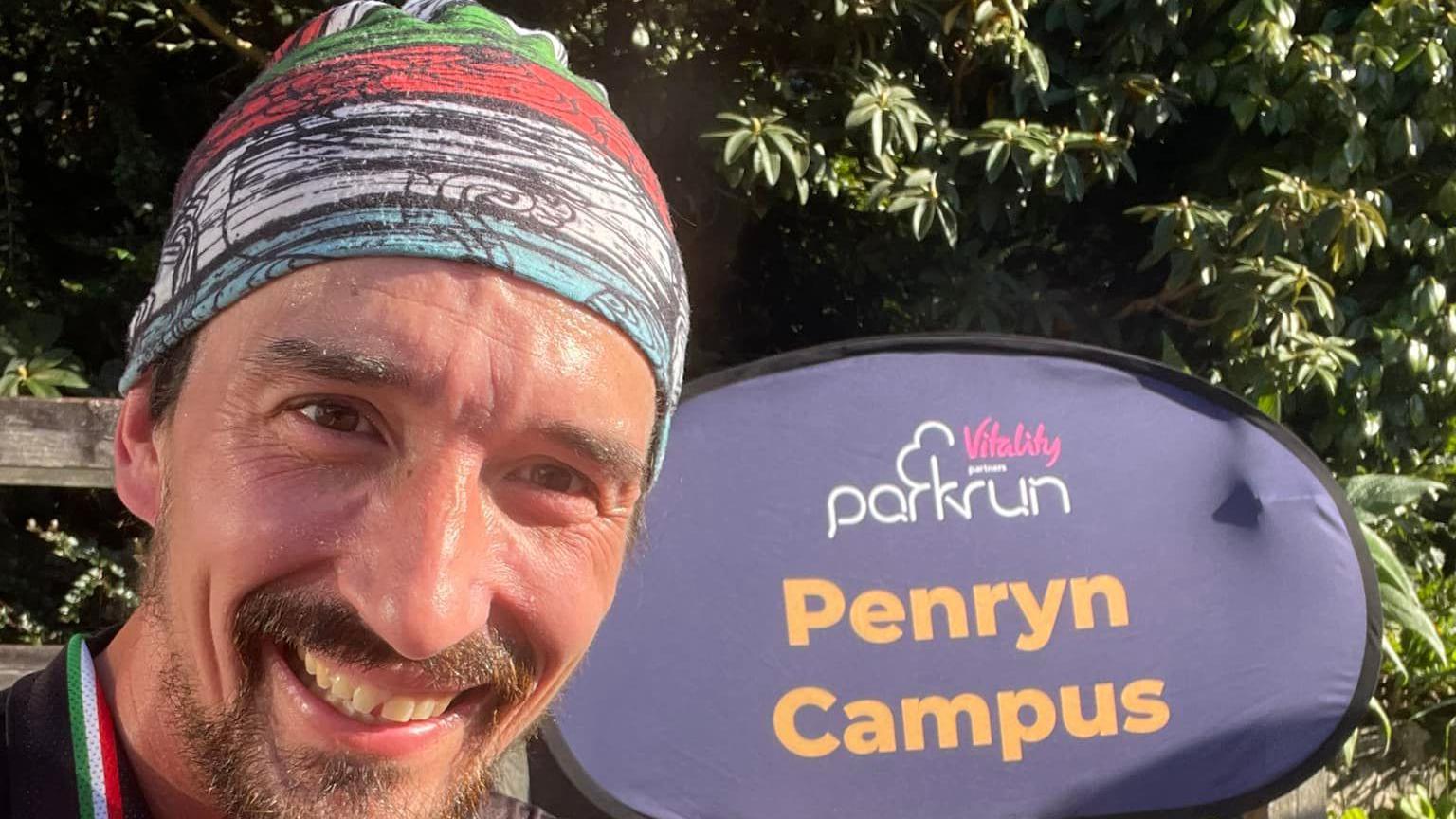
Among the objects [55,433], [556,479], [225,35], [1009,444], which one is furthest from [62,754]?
[225,35]

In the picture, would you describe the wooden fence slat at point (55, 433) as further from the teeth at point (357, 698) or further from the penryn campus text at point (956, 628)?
the teeth at point (357, 698)

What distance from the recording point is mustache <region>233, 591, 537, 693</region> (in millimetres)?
1174

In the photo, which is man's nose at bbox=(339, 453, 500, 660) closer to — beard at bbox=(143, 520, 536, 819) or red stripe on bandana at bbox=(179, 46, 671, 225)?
beard at bbox=(143, 520, 536, 819)

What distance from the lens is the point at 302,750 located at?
120 centimetres

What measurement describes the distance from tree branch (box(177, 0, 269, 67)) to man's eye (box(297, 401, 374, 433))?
2.55 meters

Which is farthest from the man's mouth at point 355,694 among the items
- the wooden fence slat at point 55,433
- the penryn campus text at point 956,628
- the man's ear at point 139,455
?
the wooden fence slat at point 55,433

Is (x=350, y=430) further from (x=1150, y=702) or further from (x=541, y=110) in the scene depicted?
(x=1150, y=702)

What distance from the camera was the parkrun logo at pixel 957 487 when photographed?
256 centimetres

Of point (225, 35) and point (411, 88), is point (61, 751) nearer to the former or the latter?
point (411, 88)

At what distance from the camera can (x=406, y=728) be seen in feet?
Result: 4.04

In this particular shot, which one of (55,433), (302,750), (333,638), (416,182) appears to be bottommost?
(55,433)

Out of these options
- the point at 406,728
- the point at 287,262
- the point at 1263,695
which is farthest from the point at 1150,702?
the point at 287,262

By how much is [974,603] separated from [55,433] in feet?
5.76

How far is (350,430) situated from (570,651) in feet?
1.04
